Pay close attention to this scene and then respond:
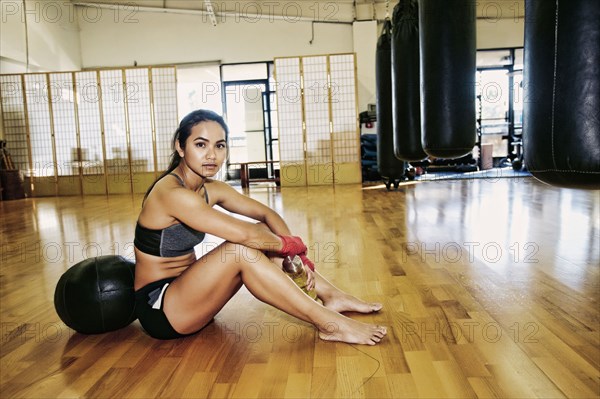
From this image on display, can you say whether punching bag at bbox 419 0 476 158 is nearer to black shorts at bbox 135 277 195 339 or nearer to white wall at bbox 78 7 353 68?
black shorts at bbox 135 277 195 339

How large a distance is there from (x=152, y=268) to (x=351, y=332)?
0.68 meters

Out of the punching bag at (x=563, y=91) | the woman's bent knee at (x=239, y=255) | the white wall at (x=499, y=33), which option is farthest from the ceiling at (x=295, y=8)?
the punching bag at (x=563, y=91)

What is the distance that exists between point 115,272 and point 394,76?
1.90 m

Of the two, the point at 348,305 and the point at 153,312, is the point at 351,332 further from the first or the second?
the point at 153,312

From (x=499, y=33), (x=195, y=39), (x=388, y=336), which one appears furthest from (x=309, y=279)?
(x=499, y=33)

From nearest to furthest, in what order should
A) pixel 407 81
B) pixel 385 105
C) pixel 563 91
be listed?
pixel 563 91 → pixel 407 81 → pixel 385 105

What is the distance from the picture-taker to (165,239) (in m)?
1.60

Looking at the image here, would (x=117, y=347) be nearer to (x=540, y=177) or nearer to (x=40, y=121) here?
(x=540, y=177)

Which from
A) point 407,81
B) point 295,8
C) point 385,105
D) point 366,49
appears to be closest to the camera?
point 407,81

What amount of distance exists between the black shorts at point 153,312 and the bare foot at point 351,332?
0.50 meters

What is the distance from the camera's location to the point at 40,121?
8.24 metres

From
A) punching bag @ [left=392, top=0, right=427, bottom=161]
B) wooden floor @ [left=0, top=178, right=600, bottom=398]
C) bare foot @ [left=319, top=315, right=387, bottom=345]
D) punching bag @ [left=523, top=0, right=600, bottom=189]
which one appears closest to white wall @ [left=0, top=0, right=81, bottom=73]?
wooden floor @ [left=0, top=178, right=600, bottom=398]

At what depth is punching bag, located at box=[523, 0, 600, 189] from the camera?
912mm

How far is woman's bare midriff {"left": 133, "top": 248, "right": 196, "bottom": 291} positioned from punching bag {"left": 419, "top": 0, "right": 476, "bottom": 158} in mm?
1176
